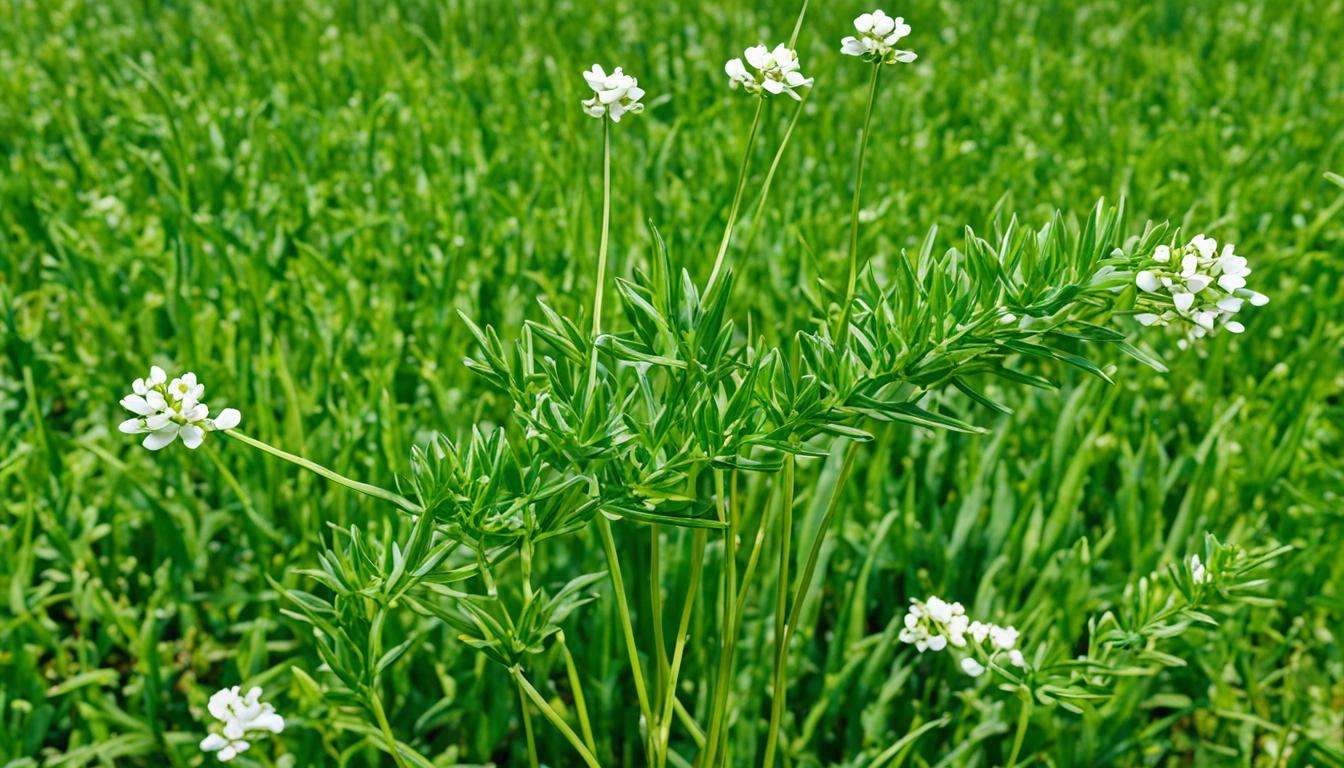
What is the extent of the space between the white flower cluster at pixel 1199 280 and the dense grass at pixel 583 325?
0.67 ft

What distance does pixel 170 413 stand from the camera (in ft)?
2.71

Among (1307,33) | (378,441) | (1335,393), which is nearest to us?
(378,441)

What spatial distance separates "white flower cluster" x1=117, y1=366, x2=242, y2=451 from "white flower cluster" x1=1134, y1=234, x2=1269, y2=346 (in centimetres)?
68

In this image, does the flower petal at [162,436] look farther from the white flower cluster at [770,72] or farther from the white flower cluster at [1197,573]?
the white flower cluster at [1197,573]

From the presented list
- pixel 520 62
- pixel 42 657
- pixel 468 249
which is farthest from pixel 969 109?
pixel 42 657

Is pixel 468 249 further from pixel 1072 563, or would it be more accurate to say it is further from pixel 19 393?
pixel 1072 563

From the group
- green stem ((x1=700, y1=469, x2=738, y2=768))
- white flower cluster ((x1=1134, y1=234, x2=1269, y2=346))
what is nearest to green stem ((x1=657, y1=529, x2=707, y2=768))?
green stem ((x1=700, y1=469, x2=738, y2=768))

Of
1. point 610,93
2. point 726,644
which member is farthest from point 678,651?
point 610,93

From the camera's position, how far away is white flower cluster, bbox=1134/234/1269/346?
83cm

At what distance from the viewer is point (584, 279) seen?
2.34 meters

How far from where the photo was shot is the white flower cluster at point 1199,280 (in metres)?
0.83

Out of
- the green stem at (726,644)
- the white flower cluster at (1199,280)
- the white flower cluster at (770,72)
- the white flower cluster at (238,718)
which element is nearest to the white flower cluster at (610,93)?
the white flower cluster at (770,72)

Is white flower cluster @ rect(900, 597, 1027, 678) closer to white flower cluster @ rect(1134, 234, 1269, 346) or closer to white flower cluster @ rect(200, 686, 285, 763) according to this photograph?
white flower cluster @ rect(1134, 234, 1269, 346)

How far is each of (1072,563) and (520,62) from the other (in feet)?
9.91
